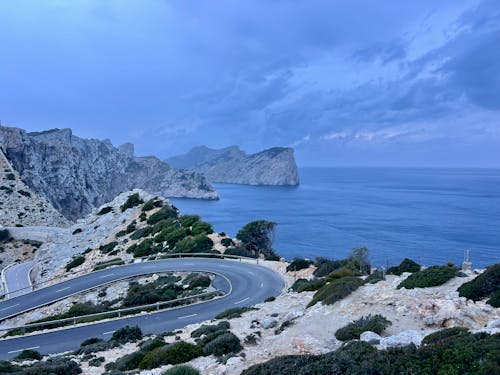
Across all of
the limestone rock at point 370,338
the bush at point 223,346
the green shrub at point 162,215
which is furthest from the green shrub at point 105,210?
the limestone rock at point 370,338

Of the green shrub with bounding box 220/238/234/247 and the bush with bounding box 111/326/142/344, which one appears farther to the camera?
the green shrub with bounding box 220/238/234/247

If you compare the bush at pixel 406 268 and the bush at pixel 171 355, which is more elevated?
the bush at pixel 406 268

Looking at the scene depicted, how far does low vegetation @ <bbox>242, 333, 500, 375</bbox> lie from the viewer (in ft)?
24.4

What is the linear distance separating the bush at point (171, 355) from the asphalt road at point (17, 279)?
1266 inches

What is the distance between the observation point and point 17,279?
42.9m

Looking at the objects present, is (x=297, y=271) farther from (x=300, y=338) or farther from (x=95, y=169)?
(x=95, y=169)

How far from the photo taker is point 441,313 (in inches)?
496

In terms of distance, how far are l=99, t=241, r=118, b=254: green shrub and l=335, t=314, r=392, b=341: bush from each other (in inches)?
1470

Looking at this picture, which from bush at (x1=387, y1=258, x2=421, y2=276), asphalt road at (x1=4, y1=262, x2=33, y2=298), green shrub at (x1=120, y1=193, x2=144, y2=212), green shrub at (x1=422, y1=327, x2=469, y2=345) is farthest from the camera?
green shrub at (x1=120, y1=193, x2=144, y2=212)

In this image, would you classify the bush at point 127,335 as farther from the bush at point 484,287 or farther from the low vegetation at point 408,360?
the bush at point 484,287

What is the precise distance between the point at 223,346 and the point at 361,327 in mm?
4500

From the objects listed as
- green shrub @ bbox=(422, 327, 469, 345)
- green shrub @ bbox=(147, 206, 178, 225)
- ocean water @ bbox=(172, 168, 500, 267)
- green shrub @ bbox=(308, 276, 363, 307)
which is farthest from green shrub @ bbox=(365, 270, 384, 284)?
ocean water @ bbox=(172, 168, 500, 267)

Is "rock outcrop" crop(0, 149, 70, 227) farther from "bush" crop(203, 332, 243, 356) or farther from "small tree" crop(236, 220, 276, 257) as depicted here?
"bush" crop(203, 332, 243, 356)

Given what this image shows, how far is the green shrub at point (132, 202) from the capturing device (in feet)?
189
